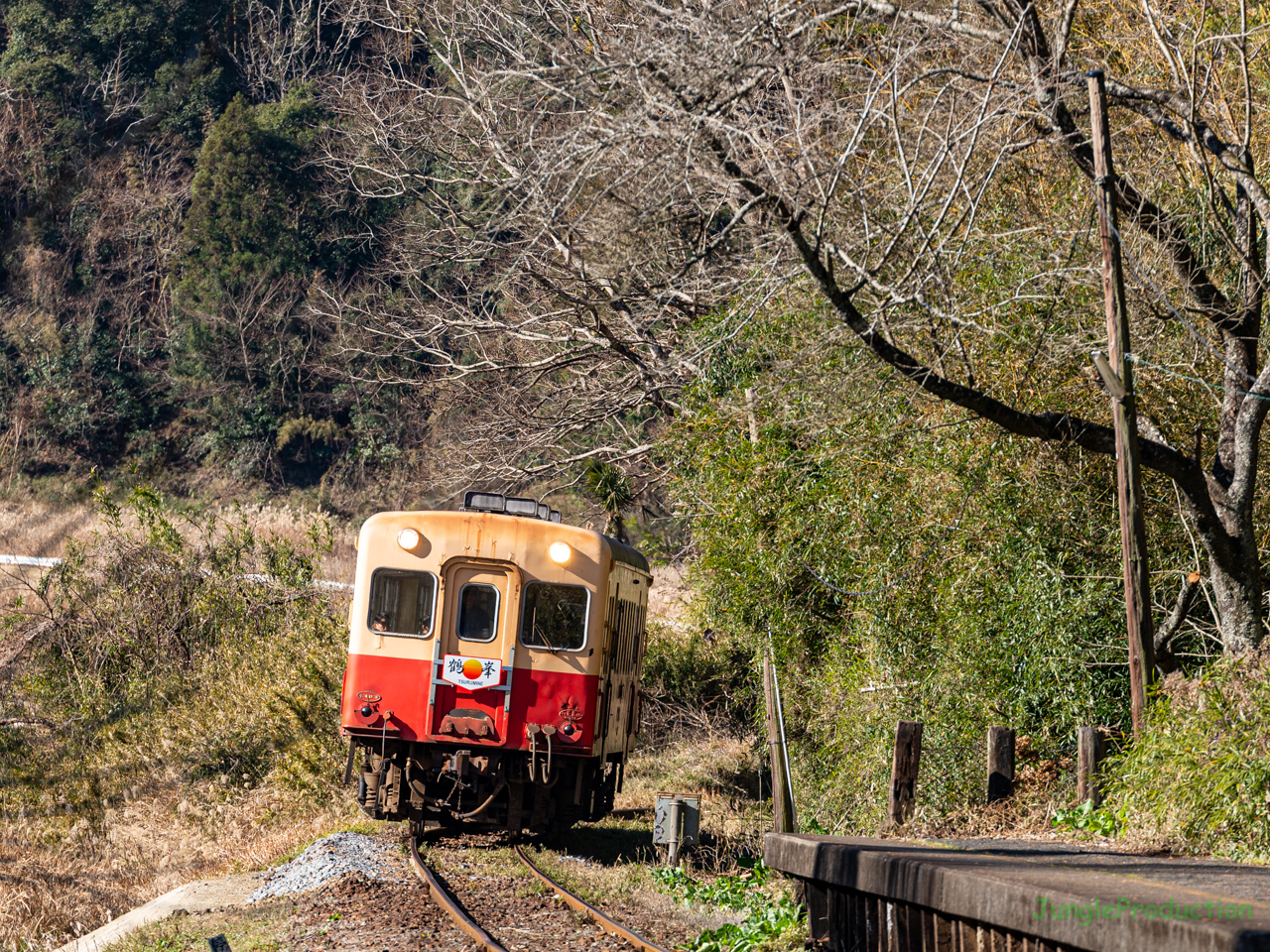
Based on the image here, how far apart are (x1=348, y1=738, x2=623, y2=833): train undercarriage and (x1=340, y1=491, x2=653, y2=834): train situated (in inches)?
0.5

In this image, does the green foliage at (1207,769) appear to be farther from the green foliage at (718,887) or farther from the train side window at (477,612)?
the train side window at (477,612)

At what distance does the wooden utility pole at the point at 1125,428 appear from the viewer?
30.4 ft

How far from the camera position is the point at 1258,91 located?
491 inches

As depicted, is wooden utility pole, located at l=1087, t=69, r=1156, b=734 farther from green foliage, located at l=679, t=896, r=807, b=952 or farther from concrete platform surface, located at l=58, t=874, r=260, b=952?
concrete platform surface, located at l=58, t=874, r=260, b=952

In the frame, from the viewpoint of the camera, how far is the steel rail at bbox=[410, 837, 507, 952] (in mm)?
7949

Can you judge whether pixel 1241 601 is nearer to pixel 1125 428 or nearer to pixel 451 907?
pixel 1125 428

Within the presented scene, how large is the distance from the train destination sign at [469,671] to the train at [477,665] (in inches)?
0.4

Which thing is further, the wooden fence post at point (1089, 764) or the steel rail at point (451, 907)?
the wooden fence post at point (1089, 764)

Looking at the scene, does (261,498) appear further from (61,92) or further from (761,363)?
(761,363)

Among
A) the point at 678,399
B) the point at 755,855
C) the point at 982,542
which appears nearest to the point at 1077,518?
the point at 982,542

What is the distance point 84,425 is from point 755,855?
34.7m

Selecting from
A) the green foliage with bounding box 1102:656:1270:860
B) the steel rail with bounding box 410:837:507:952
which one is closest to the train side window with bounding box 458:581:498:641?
the steel rail with bounding box 410:837:507:952

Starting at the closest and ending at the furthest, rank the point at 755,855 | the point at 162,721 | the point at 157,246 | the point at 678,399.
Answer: the point at 755,855 < the point at 162,721 < the point at 678,399 < the point at 157,246

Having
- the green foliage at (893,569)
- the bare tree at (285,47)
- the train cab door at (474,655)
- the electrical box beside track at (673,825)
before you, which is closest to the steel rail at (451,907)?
the train cab door at (474,655)
